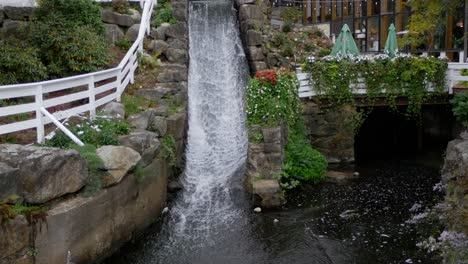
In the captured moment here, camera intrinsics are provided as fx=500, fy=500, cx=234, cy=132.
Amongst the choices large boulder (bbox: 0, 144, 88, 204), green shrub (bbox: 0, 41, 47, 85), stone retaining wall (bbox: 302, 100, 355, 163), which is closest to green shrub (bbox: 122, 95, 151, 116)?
green shrub (bbox: 0, 41, 47, 85)

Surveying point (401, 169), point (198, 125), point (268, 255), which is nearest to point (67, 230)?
point (268, 255)

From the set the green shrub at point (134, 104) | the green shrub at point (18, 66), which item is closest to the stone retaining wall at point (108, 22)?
the green shrub at point (18, 66)

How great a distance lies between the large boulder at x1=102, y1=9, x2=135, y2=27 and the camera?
15.7m

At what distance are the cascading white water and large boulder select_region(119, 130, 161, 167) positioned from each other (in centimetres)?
163

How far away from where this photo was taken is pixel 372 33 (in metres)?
27.3

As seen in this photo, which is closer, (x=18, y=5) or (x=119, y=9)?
(x=18, y=5)

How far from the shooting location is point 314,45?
2014 cm

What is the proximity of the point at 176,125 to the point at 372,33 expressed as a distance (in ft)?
58.1

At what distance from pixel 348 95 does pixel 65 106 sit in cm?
861

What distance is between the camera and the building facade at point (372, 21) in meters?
22.2

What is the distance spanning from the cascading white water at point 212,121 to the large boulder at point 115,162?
204 centimetres

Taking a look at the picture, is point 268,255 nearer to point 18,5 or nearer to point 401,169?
point 401,169

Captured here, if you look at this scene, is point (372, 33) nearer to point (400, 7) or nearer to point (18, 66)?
point (400, 7)

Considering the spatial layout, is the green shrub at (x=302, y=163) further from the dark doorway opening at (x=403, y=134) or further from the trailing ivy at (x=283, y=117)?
the dark doorway opening at (x=403, y=134)
